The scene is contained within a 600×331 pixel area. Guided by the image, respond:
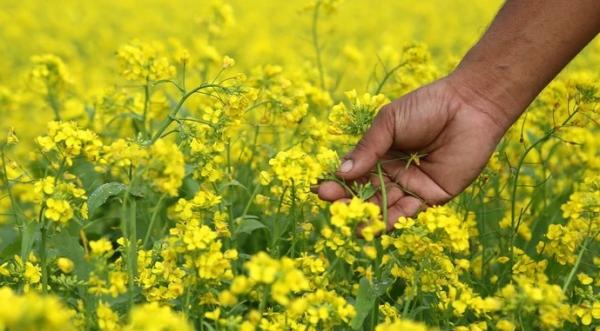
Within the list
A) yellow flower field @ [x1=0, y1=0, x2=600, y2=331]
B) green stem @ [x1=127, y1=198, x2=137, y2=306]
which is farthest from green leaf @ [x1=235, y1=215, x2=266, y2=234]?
green stem @ [x1=127, y1=198, x2=137, y2=306]

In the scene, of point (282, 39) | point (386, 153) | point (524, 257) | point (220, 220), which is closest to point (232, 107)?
point (220, 220)

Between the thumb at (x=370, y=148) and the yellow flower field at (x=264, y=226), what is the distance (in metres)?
0.04

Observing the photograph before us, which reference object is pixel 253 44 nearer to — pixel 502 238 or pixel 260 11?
pixel 260 11

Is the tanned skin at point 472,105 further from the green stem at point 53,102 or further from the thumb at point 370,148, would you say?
the green stem at point 53,102

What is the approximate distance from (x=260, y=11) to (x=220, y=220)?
346 inches

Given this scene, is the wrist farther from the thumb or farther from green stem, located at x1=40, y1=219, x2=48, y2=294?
green stem, located at x1=40, y1=219, x2=48, y2=294

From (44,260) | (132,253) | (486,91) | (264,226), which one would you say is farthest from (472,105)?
(44,260)

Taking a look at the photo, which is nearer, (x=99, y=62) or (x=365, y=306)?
(x=365, y=306)

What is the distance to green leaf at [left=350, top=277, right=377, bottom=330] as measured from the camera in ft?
6.69

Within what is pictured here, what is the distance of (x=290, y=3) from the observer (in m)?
11.7

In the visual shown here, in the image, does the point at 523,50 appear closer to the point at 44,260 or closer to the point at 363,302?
the point at 363,302

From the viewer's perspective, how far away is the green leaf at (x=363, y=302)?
6.69ft

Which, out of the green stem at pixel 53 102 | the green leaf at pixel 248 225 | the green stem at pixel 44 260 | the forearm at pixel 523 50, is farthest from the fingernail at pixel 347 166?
the green stem at pixel 53 102

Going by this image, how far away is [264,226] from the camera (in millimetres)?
2543
